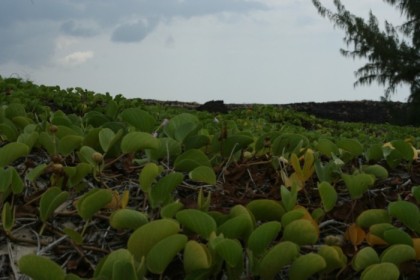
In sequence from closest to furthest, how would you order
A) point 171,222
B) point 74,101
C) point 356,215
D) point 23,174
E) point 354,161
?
point 171,222, point 356,215, point 23,174, point 354,161, point 74,101

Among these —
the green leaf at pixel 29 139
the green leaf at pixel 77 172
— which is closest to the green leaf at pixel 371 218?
the green leaf at pixel 77 172

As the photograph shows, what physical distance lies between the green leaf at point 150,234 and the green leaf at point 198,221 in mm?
57

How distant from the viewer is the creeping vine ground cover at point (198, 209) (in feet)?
5.73

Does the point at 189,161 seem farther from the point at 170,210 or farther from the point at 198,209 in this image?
the point at 170,210

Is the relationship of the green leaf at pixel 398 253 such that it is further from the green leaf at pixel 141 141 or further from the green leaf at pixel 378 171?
the green leaf at pixel 141 141

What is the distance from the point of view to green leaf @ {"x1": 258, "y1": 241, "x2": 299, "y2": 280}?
5.62 feet

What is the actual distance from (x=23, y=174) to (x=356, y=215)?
4.30ft

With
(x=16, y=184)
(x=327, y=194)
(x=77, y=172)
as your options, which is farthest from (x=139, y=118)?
(x=327, y=194)

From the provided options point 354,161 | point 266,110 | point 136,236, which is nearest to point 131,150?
point 136,236

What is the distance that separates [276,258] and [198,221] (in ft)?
0.81

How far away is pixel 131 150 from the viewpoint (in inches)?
95.0

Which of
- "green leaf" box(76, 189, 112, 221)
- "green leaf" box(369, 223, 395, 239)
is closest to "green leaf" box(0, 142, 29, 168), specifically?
"green leaf" box(76, 189, 112, 221)

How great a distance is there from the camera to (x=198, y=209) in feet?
Result: 6.83

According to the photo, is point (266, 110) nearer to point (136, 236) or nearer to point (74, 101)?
point (74, 101)
